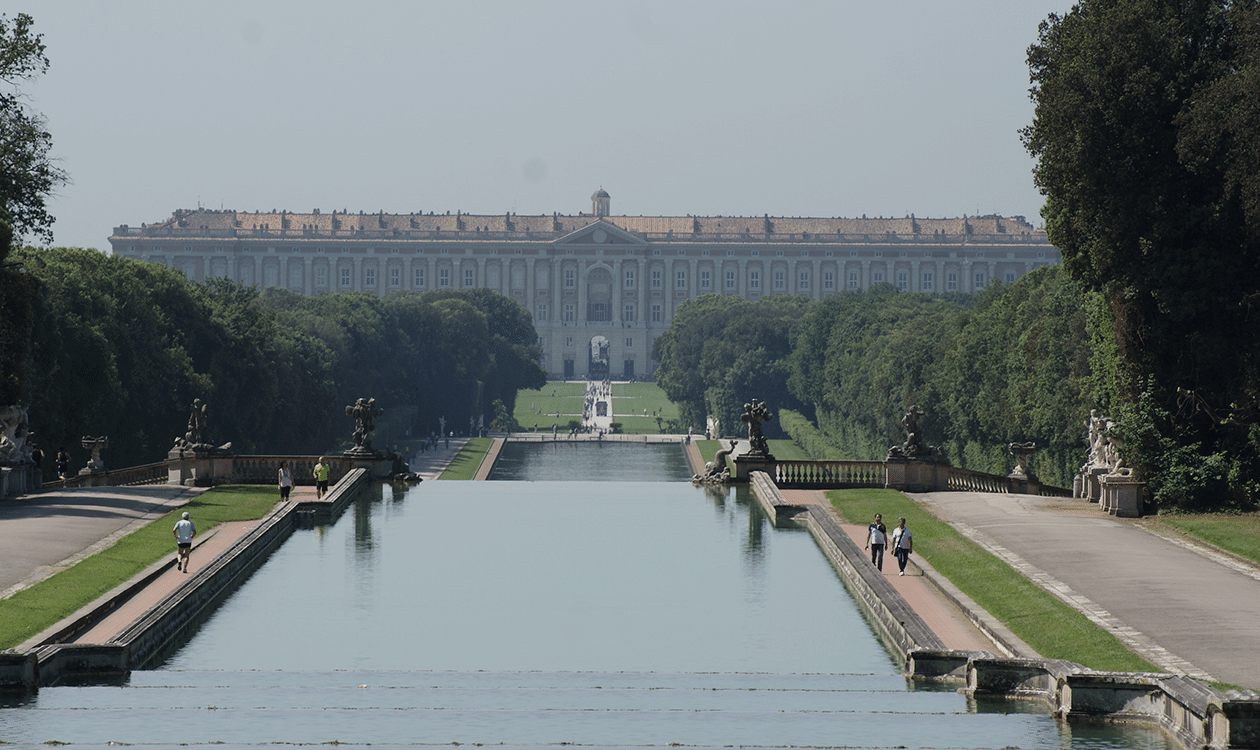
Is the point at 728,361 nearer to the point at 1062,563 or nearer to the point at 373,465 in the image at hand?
the point at 373,465

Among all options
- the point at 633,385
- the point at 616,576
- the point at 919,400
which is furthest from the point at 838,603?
the point at 633,385

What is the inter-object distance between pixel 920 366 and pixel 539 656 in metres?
61.9

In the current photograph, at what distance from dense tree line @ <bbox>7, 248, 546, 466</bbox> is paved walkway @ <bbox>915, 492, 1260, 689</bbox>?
23895 mm

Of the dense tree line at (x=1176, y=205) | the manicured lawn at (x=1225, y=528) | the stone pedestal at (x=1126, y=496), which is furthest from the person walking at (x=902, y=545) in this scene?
the dense tree line at (x=1176, y=205)

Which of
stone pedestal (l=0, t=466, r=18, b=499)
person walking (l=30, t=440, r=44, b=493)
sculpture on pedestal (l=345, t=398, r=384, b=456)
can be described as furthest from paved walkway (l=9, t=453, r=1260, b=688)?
sculpture on pedestal (l=345, t=398, r=384, b=456)

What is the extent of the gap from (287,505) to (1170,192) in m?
20.9

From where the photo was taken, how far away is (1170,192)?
111 ft

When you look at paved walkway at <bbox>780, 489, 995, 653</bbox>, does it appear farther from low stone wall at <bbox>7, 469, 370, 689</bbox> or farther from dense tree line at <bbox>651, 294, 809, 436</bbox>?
dense tree line at <bbox>651, 294, 809, 436</bbox>

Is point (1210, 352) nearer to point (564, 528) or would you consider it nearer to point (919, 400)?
point (564, 528)

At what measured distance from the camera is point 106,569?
26.7 meters

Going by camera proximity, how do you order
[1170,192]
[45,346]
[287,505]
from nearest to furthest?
1. [1170,192]
2. [287,505]
3. [45,346]

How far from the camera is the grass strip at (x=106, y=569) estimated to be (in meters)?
22.0

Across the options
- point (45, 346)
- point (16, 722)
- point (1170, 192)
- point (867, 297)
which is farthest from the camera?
point (867, 297)

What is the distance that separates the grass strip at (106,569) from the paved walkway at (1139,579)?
14.8m
